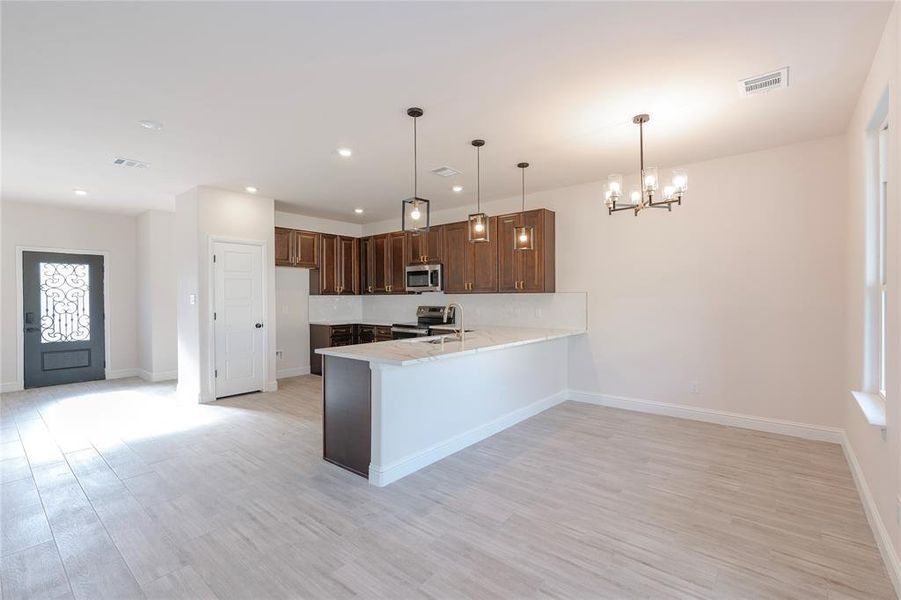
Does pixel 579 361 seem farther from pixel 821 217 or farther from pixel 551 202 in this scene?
pixel 821 217

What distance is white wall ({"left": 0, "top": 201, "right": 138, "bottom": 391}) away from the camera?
6.03 meters

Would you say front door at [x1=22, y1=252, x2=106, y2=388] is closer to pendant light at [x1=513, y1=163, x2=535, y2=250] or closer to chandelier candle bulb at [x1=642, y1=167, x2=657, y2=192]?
pendant light at [x1=513, y1=163, x2=535, y2=250]

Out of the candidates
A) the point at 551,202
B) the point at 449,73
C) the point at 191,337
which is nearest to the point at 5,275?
the point at 191,337

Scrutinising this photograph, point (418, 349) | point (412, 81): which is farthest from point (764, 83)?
point (418, 349)

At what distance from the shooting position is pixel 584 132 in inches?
142

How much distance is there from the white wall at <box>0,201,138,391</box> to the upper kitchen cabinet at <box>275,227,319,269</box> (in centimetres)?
282

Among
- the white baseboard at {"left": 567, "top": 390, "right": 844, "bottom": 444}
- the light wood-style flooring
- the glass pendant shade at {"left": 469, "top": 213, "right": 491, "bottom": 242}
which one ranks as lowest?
the light wood-style flooring

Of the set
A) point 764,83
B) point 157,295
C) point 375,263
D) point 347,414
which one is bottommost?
point 347,414

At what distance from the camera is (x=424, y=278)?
6.43 metres

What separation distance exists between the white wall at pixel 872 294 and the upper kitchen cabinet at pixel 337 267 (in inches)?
251

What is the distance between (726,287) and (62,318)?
29.2 feet

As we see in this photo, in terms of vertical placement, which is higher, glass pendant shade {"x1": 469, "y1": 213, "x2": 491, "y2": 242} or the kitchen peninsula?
glass pendant shade {"x1": 469, "y1": 213, "x2": 491, "y2": 242}

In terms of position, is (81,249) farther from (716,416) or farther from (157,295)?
(716,416)

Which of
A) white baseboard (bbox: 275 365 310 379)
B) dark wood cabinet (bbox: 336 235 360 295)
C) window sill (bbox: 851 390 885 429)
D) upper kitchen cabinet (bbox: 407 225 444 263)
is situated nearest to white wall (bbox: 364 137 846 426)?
window sill (bbox: 851 390 885 429)
